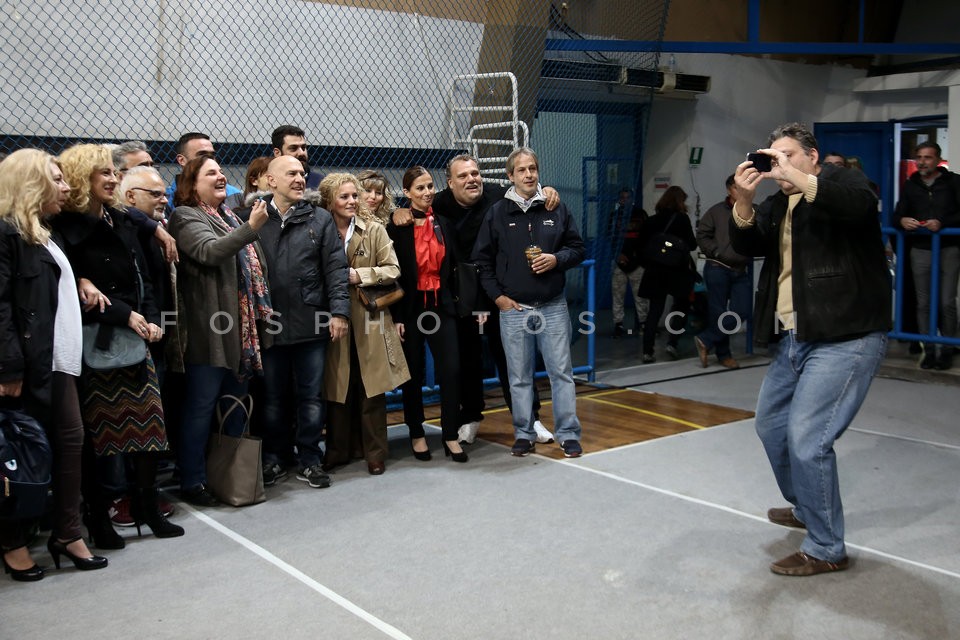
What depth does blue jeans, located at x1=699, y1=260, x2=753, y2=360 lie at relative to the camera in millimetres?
7758

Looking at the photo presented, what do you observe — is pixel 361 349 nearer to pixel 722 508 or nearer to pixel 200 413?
pixel 200 413

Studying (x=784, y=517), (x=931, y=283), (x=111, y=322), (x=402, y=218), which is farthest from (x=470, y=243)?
(x=931, y=283)

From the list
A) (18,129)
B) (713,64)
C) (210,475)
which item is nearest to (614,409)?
(210,475)

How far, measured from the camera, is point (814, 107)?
11.5m

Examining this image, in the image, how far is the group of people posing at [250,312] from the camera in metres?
3.48

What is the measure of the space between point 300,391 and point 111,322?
118cm

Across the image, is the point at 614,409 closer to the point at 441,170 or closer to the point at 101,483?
the point at 441,170

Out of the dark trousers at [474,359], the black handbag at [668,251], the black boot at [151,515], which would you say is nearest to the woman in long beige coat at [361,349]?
the dark trousers at [474,359]

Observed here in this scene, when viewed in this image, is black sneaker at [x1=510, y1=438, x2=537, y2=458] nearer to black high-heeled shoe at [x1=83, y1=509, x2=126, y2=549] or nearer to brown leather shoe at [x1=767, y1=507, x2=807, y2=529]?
brown leather shoe at [x1=767, y1=507, x2=807, y2=529]

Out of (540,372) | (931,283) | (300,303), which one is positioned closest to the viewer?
(300,303)

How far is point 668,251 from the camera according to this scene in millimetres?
8133

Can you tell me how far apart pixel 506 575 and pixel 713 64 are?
8.44 m

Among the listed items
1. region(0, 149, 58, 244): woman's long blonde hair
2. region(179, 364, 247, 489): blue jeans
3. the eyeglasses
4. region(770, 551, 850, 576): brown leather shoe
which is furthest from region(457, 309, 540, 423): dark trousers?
region(0, 149, 58, 244): woman's long blonde hair

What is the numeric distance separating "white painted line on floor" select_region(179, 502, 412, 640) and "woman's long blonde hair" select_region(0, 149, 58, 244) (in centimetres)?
144
